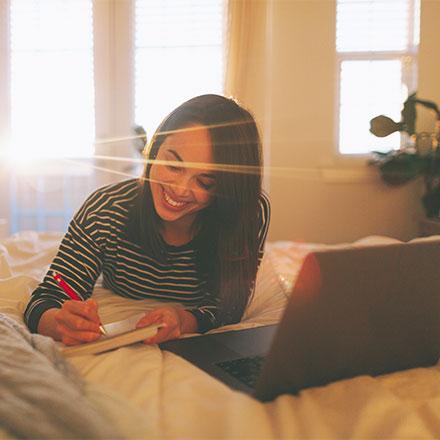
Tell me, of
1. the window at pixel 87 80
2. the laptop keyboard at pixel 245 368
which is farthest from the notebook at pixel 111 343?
the window at pixel 87 80

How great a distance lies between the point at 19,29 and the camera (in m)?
3.36

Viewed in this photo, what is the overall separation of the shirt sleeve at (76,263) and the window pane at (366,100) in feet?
7.99

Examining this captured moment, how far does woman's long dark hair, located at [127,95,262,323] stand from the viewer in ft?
3.50

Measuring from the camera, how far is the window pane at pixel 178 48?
10.8 ft

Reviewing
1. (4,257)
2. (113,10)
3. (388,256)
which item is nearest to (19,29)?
(113,10)

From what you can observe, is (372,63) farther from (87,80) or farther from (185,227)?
(185,227)

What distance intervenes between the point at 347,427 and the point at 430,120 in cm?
287

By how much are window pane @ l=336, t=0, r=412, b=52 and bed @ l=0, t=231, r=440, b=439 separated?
2.80 metres

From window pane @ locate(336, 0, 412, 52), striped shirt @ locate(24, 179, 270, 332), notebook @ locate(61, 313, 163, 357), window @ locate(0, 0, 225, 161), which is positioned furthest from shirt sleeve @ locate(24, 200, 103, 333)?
window pane @ locate(336, 0, 412, 52)

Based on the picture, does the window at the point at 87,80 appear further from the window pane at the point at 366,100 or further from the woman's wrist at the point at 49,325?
the woman's wrist at the point at 49,325

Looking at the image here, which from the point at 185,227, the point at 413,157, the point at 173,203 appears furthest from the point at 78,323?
the point at 413,157

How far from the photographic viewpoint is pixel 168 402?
58 cm

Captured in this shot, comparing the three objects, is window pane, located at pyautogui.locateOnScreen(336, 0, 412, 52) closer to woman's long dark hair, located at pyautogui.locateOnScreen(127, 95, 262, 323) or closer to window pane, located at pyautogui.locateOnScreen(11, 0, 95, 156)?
window pane, located at pyautogui.locateOnScreen(11, 0, 95, 156)

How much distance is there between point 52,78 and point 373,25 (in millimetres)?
2216
